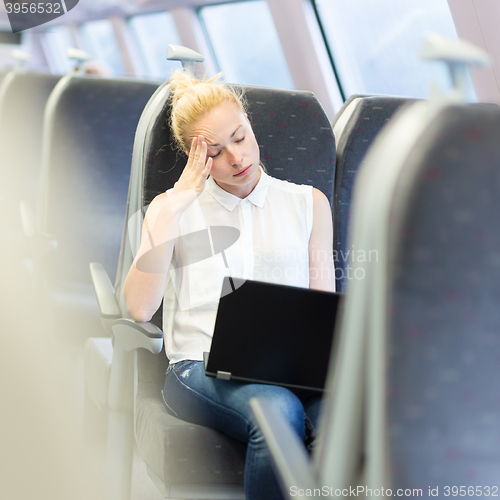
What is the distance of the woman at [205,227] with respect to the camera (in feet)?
4.37

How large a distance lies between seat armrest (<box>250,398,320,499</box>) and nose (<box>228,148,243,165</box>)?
69 cm

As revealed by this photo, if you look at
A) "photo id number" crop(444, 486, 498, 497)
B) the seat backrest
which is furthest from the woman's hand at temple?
"photo id number" crop(444, 486, 498, 497)

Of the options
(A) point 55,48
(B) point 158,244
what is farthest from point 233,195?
(A) point 55,48

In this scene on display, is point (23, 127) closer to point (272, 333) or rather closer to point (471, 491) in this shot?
point (272, 333)

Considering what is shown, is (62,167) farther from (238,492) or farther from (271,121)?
(238,492)

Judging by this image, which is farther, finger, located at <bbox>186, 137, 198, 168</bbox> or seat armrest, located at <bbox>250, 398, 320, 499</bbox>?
finger, located at <bbox>186, 137, 198, 168</bbox>

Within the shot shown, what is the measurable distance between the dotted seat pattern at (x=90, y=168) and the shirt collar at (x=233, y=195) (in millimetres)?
940

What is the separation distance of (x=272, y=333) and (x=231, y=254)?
0.33 m

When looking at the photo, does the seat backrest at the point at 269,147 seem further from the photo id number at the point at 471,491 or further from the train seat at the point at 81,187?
the photo id number at the point at 471,491

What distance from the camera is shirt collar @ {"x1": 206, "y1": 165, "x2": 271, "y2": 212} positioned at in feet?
4.77

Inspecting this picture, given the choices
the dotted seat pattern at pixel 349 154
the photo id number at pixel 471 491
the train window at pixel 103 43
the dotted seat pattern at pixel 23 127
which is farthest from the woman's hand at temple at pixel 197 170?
the train window at pixel 103 43

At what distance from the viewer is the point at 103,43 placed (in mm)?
8336

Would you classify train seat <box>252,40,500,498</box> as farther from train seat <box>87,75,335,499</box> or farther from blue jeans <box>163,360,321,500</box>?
train seat <box>87,75,335,499</box>

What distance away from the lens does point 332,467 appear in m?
0.66
